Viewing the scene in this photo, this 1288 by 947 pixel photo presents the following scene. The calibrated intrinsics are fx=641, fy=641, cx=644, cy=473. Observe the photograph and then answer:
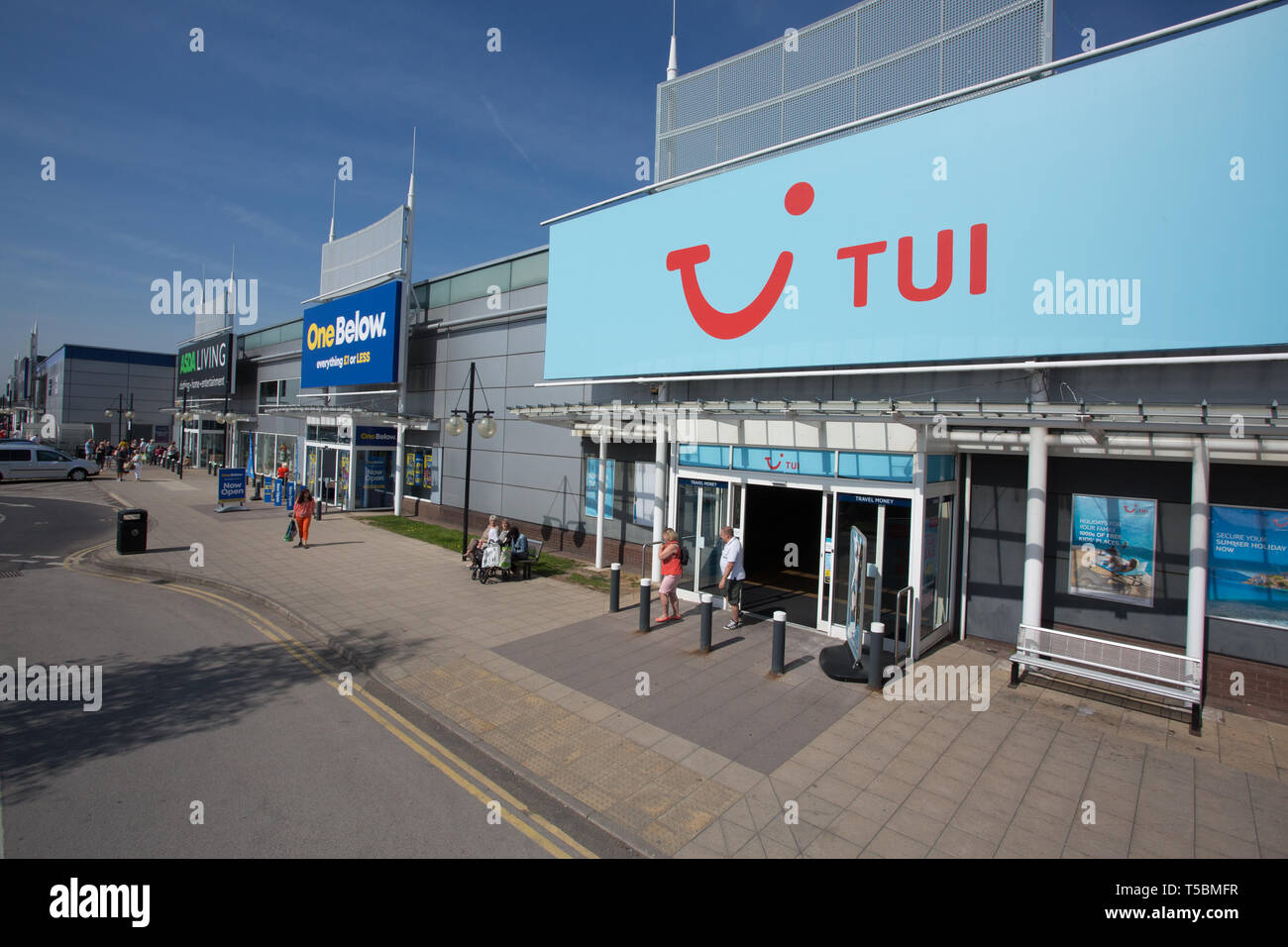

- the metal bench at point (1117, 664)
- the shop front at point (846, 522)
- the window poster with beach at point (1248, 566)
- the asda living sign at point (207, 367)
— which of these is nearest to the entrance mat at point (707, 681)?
the shop front at point (846, 522)

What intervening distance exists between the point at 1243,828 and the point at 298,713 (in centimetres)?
913

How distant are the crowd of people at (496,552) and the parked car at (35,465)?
Result: 2995 cm

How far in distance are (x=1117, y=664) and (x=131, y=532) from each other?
65.6 ft

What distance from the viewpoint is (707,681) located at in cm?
840

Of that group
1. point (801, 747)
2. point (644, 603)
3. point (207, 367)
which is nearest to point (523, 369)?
point (644, 603)

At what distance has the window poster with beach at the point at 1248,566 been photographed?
7520mm

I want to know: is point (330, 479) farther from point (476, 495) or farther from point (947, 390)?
point (947, 390)

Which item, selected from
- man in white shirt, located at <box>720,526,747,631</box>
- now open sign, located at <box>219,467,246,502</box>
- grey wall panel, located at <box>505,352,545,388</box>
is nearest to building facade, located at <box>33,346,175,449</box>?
now open sign, located at <box>219,467,246,502</box>

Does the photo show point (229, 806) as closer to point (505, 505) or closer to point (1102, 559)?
point (1102, 559)

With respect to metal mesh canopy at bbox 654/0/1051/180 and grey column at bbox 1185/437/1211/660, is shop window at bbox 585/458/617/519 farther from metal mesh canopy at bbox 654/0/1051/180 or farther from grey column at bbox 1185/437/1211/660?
grey column at bbox 1185/437/1211/660

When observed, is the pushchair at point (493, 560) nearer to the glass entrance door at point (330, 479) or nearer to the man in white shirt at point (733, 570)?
the man in white shirt at point (733, 570)

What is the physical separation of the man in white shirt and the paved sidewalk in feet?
1.30

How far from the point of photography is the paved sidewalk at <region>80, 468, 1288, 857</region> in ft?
17.1
